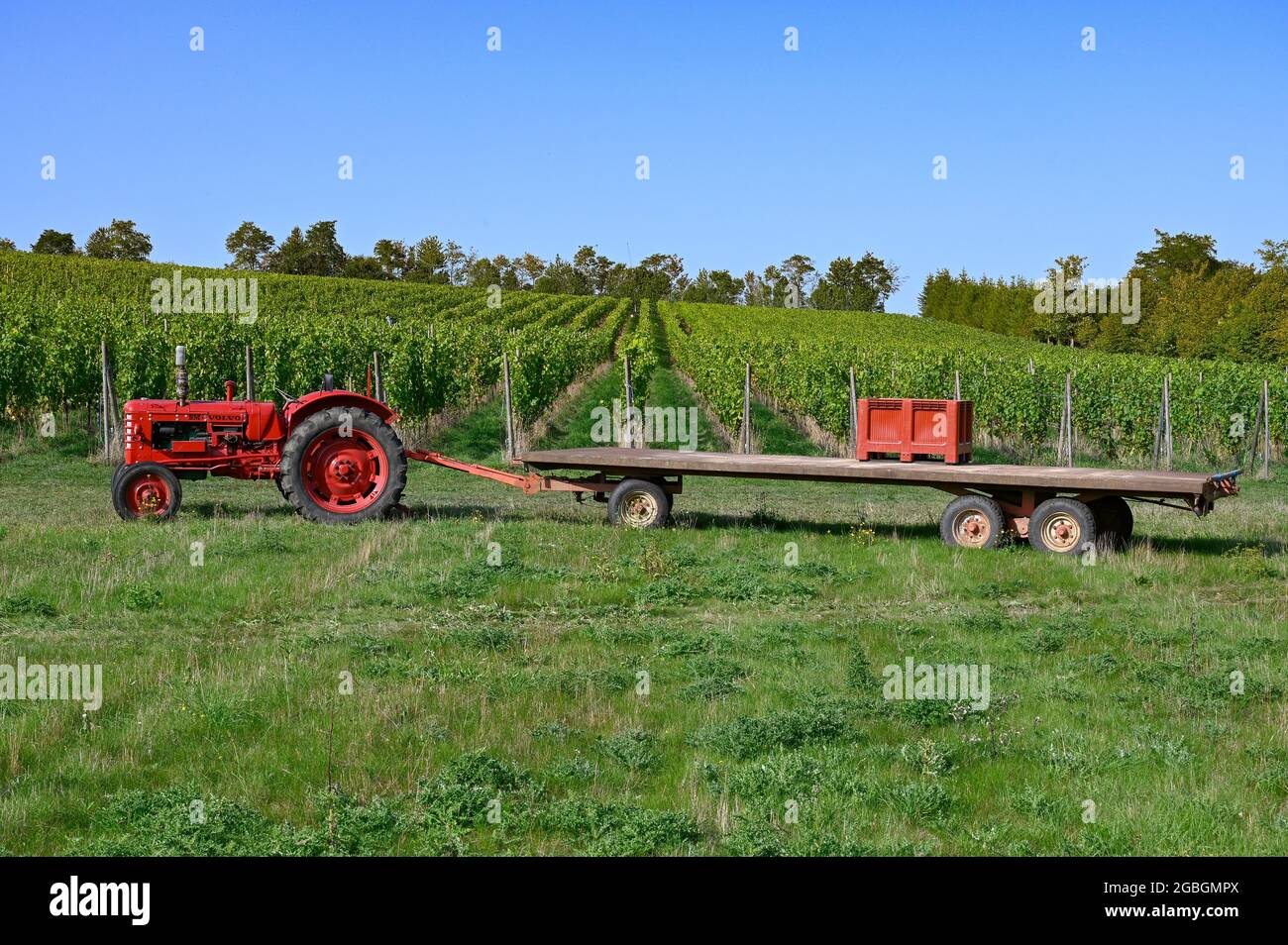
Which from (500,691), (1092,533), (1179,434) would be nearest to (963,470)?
(1092,533)

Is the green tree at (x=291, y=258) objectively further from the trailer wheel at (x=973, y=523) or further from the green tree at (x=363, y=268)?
the trailer wheel at (x=973, y=523)

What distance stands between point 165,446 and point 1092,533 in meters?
10.2

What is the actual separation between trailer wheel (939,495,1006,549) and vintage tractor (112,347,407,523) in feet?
19.4

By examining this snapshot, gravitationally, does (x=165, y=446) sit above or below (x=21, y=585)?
above

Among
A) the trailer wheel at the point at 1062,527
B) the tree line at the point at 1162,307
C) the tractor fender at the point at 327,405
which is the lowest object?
the trailer wheel at the point at 1062,527

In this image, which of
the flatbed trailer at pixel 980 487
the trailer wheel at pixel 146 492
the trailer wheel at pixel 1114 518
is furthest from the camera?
the trailer wheel at pixel 146 492

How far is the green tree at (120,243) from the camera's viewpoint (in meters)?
86.7

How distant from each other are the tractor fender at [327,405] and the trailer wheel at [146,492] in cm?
144

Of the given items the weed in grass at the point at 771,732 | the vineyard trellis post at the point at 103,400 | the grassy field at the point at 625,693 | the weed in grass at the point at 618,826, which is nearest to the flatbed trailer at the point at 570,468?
the grassy field at the point at 625,693

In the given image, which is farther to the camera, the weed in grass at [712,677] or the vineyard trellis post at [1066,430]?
the vineyard trellis post at [1066,430]
